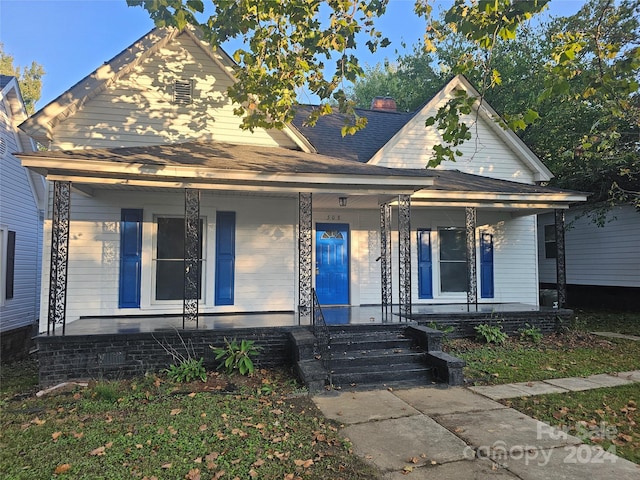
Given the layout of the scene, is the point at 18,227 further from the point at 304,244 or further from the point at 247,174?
the point at 304,244

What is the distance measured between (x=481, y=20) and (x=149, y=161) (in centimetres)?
566

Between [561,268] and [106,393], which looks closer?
[106,393]

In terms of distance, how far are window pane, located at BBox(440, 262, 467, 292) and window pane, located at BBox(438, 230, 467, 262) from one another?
19 centimetres

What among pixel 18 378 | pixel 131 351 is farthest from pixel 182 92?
pixel 18 378

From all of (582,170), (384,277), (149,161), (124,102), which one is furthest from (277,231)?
(582,170)

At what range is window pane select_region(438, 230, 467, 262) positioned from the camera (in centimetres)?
1113

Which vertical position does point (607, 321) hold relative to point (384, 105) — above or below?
below

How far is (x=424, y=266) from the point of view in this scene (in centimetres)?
1088

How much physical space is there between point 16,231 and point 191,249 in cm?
644

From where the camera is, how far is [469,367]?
6949 millimetres

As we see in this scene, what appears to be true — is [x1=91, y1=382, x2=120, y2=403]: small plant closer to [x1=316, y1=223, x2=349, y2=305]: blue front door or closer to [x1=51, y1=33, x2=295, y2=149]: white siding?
[x1=316, y1=223, x2=349, y2=305]: blue front door

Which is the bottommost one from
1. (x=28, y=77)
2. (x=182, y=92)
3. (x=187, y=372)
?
(x=187, y=372)

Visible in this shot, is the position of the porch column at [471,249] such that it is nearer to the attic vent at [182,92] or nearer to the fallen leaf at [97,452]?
the attic vent at [182,92]

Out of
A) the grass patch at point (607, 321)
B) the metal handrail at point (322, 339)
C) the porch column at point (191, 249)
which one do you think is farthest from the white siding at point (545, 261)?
A: the porch column at point (191, 249)
